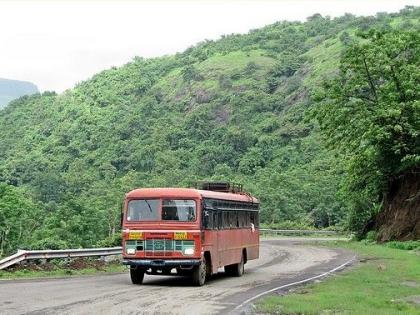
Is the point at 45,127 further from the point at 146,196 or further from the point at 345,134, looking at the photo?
the point at 146,196

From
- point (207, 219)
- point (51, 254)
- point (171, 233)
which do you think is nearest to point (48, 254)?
point (51, 254)

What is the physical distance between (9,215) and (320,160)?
190 ft

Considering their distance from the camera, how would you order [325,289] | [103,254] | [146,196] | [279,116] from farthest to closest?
1. [279,116]
2. [103,254]
3. [146,196]
4. [325,289]

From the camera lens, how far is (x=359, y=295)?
1653 centimetres

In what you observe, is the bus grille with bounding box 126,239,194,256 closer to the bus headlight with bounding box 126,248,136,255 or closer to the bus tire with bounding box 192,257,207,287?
the bus headlight with bounding box 126,248,136,255

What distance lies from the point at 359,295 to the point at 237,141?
116m

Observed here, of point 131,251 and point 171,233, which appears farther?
point 131,251

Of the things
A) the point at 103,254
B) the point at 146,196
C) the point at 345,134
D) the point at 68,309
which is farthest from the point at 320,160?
the point at 68,309

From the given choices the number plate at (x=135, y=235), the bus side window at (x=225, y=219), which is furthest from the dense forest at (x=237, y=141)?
the number plate at (x=135, y=235)

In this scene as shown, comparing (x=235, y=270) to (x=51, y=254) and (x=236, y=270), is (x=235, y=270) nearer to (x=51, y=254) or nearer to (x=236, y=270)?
(x=236, y=270)

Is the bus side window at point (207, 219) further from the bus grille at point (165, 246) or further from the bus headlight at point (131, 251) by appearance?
the bus headlight at point (131, 251)

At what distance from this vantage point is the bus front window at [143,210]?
1986cm

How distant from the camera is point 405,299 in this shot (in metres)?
16.0

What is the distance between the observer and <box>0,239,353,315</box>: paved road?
543 inches
